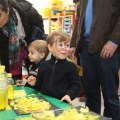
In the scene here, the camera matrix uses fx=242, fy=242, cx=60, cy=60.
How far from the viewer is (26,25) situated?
230 cm

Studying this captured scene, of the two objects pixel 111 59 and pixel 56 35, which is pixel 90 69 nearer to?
pixel 111 59

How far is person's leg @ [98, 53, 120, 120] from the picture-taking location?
1592mm

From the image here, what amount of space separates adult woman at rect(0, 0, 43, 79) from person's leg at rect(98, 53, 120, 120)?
0.86m

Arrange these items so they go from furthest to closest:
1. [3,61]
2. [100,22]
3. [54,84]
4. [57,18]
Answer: [57,18]
[3,61]
[54,84]
[100,22]

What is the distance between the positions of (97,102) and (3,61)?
37.8 inches

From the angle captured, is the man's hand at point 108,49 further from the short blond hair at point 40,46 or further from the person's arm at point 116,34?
the short blond hair at point 40,46

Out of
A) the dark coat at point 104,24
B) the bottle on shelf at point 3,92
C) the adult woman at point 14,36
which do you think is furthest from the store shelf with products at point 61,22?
Answer: the bottle on shelf at point 3,92

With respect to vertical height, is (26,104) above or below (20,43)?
below

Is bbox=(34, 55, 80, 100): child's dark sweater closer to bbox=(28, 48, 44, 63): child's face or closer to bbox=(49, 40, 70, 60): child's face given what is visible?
bbox=(49, 40, 70, 60): child's face

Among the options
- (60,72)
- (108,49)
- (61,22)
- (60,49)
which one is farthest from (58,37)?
(61,22)

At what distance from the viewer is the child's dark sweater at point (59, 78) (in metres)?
1.67

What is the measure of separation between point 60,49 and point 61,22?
429cm

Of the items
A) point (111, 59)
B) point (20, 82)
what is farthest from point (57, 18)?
point (111, 59)

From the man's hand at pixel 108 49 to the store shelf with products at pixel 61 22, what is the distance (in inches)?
138
